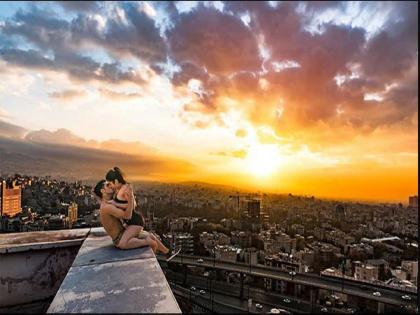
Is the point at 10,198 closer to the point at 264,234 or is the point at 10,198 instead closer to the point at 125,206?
the point at 125,206

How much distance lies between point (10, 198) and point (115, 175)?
14.2 ft

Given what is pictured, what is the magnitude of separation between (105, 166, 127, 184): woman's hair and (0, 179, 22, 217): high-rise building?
12.0 ft

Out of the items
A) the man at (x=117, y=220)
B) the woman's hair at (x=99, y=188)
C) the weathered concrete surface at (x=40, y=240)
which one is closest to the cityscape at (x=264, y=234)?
the weathered concrete surface at (x=40, y=240)

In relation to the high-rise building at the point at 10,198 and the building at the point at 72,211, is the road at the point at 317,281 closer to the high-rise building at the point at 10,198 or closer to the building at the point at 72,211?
the building at the point at 72,211

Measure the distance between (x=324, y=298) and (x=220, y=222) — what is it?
303 inches

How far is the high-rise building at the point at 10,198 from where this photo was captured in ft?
15.8

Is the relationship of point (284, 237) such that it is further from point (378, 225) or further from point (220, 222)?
point (378, 225)

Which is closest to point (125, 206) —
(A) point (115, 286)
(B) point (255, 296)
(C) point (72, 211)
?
(A) point (115, 286)

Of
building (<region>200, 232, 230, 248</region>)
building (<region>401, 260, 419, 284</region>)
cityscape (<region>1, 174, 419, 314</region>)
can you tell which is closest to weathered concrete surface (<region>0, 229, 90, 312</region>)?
cityscape (<region>1, 174, 419, 314</region>)

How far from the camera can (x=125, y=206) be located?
176 cm

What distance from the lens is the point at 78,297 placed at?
0.91 meters

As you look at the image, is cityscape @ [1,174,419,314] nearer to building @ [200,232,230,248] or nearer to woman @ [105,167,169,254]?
building @ [200,232,230,248]

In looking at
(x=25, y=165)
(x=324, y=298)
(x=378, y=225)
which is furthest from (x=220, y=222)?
(x=25, y=165)

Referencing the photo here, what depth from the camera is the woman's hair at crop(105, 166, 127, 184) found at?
1831mm
